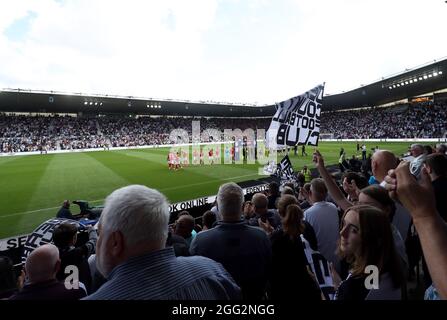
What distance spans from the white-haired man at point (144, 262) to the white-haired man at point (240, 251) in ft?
3.47

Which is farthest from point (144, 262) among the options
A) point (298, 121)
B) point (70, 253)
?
point (298, 121)

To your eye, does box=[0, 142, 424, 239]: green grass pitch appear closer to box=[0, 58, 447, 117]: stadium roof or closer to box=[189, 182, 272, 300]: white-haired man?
box=[189, 182, 272, 300]: white-haired man

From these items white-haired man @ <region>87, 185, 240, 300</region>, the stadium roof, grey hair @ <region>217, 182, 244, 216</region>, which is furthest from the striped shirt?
the stadium roof

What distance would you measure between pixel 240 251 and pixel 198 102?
63017mm

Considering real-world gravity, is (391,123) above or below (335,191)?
above

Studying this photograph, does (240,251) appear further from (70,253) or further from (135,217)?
(70,253)

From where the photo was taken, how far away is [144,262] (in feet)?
4.97

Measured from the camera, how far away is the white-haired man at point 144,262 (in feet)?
4.75

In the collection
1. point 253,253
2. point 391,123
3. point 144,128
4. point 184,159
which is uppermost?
point 391,123

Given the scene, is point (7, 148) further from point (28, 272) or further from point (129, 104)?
point (28, 272)

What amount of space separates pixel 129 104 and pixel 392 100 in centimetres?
5939

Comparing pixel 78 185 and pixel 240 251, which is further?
pixel 78 185

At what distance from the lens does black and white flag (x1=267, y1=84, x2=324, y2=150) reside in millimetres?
7973

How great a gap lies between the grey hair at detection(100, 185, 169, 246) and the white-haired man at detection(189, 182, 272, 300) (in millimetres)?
1236
